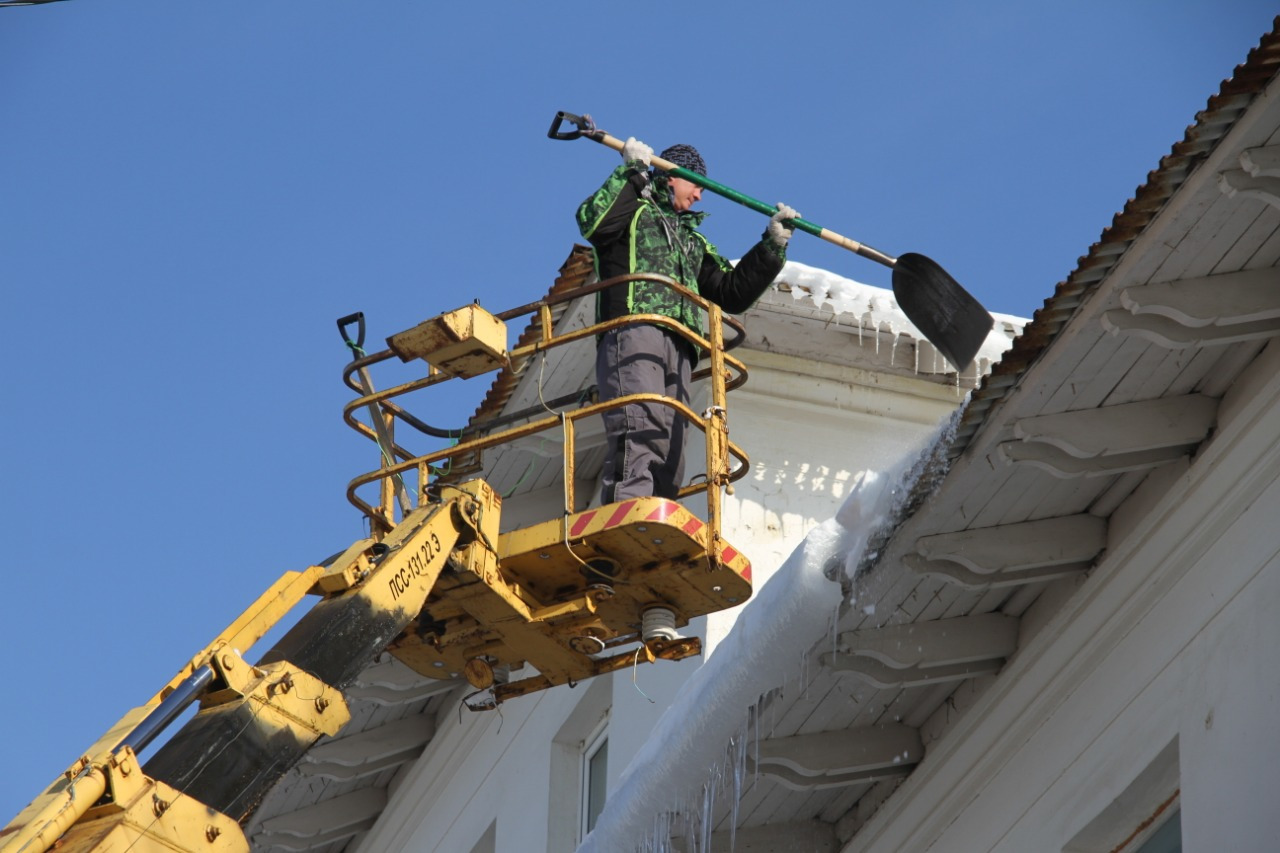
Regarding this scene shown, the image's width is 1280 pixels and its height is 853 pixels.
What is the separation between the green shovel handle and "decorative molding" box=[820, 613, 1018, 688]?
2750 millimetres

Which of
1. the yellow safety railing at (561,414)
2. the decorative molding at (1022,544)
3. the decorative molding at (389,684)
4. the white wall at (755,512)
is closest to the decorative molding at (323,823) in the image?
the white wall at (755,512)

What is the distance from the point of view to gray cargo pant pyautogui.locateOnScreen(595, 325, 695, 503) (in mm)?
9453

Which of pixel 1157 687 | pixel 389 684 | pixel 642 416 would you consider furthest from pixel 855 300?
pixel 1157 687

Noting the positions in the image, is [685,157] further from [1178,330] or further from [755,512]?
[1178,330]

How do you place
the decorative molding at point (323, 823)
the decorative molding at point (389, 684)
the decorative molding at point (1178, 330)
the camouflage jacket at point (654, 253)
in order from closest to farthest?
the decorative molding at point (1178, 330), the camouflage jacket at point (654, 253), the decorative molding at point (389, 684), the decorative molding at point (323, 823)

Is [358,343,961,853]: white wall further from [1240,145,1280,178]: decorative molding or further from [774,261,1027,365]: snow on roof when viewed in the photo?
[1240,145,1280,178]: decorative molding

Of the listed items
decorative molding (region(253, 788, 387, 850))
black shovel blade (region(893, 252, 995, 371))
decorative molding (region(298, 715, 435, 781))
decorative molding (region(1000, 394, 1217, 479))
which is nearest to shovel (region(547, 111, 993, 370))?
black shovel blade (region(893, 252, 995, 371))

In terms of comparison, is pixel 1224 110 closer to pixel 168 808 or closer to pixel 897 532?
pixel 897 532

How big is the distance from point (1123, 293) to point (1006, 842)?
2.36m

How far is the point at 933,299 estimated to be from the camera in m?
10.8

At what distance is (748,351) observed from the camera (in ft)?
38.3

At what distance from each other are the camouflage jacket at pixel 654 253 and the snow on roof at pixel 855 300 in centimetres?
78

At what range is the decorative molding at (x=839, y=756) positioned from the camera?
884 centimetres

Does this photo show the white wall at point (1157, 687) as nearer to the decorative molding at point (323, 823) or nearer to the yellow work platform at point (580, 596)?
the yellow work platform at point (580, 596)
